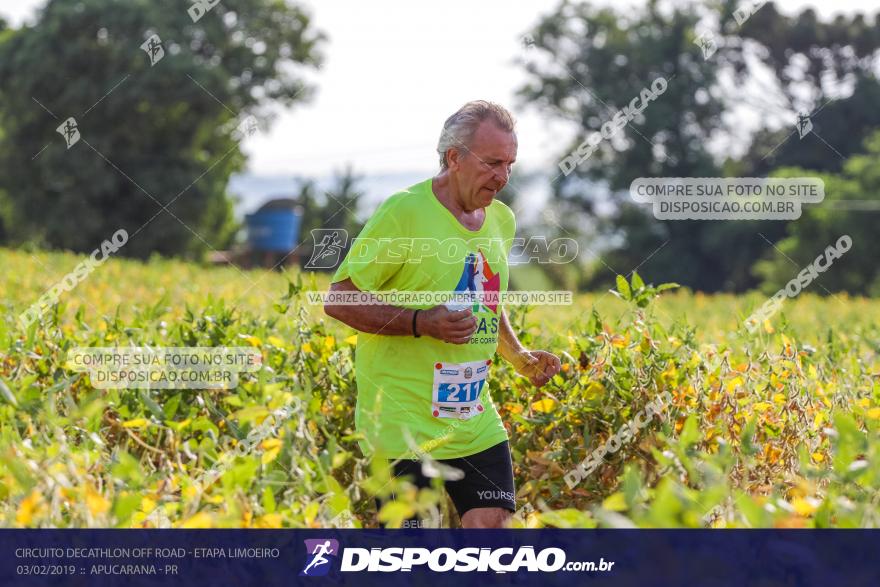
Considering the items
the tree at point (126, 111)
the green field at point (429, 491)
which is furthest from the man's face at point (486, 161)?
the tree at point (126, 111)

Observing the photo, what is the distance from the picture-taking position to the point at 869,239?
35.3 metres

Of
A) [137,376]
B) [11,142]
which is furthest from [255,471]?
[11,142]

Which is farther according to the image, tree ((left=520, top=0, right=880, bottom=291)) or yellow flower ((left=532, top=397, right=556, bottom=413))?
tree ((left=520, top=0, right=880, bottom=291))

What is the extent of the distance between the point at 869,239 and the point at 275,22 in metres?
23.6

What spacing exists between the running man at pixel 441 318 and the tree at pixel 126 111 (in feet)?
97.7

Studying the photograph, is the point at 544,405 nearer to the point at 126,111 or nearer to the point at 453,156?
the point at 453,156

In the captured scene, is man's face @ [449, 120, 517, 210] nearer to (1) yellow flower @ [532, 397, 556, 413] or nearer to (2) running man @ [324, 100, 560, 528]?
(2) running man @ [324, 100, 560, 528]

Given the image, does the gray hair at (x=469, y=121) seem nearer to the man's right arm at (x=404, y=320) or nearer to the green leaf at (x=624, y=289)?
the man's right arm at (x=404, y=320)

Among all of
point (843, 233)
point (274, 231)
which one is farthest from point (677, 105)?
point (274, 231)

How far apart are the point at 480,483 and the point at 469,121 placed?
1279 millimetres

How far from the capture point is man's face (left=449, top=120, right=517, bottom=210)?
3.36m

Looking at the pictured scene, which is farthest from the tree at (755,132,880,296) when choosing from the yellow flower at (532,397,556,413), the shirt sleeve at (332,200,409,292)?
the shirt sleeve at (332,200,409,292)

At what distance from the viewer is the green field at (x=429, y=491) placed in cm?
223

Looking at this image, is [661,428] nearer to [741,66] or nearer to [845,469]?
[845,469]
